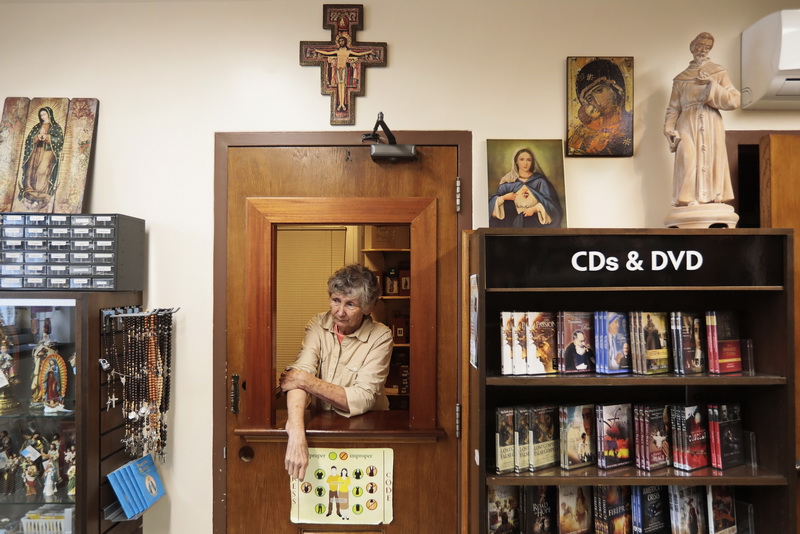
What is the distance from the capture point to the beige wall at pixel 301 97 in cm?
245

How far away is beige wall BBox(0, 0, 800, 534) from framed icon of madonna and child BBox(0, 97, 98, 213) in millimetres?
73

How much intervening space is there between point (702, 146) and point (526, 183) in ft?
2.25

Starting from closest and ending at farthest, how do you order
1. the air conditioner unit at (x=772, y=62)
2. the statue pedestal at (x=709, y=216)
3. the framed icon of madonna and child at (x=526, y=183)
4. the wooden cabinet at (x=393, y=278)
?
the statue pedestal at (x=709, y=216)
the air conditioner unit at (x=772, y=62)
the framed icon of madonna and child at (x=526, y=183)
the wooden cabinet at (x=393, y=278)

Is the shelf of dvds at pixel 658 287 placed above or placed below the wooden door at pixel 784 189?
below

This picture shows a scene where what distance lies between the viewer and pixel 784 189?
229 centimetres

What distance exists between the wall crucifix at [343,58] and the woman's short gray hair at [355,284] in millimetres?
675

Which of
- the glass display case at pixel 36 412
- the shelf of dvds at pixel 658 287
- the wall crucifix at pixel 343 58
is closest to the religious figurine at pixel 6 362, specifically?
the glass display case at pixel 36 412

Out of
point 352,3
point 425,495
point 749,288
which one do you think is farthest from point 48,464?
point 749,288

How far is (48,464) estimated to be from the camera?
7.37 feet

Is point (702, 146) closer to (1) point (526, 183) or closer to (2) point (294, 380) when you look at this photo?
(1) point (526, 183)

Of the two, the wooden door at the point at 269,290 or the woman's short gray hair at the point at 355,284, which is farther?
the woman's short gray hair at the point at 355,284

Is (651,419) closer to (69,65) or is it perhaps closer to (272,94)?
(272,94)

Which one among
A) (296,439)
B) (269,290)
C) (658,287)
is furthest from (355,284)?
(658,287)

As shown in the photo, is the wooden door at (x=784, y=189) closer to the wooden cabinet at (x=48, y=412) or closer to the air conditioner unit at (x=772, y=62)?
the air conditioner unit at (x=772, y=62)
